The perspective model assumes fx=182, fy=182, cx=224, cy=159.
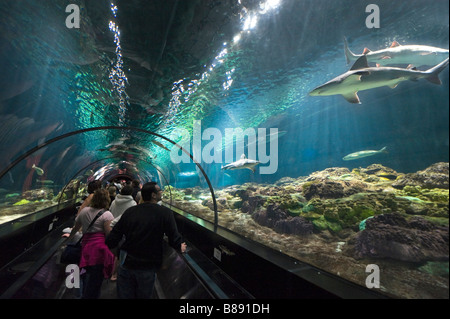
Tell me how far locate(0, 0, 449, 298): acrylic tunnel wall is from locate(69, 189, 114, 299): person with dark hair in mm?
2682

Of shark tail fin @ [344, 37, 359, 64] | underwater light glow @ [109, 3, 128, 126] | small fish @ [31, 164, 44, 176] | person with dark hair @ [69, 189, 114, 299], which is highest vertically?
shark tail fin @ [344, 37, 359, 64]

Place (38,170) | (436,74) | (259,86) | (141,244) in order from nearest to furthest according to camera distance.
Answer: (436,74)
(141,244)
(38,170)
(259,86)

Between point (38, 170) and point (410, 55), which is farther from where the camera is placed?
point (38, 170)

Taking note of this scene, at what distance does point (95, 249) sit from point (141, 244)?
45.3 inches

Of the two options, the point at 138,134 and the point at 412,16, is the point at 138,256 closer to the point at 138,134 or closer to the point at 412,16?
the point at 138,134

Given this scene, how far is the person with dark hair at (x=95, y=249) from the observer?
9.16ft

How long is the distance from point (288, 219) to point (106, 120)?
313 inches

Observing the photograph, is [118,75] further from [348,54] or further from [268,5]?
[348,54]

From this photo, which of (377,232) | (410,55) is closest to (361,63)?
(410,55)

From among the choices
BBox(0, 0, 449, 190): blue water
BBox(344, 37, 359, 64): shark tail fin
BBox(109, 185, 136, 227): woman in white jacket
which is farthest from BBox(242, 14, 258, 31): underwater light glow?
BBox(109, 185, 136, 227): woman in white jacket

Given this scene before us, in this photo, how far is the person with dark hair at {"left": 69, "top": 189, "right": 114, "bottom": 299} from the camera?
9.16 feet

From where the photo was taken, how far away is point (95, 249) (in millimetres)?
2811

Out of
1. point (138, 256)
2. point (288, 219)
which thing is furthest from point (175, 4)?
point (288, 219)

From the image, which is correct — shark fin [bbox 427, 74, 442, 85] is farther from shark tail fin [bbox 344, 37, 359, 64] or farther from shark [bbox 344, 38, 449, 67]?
shark tail fin [bbox 344, 37, 359, 64]
